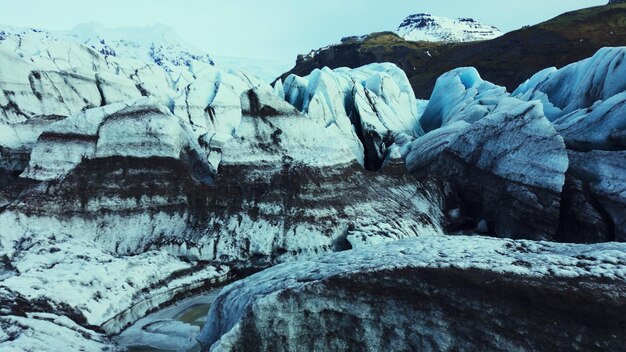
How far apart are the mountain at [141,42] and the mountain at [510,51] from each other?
23.8 metres

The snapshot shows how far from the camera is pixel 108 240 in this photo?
1229 cm

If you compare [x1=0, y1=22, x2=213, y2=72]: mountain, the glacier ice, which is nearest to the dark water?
the glacier ice

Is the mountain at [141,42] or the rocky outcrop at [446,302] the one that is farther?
the mountain at [141,42]

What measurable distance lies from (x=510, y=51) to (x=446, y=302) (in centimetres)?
7097

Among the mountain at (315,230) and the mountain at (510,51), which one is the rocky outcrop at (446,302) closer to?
the mountain at (315,230)

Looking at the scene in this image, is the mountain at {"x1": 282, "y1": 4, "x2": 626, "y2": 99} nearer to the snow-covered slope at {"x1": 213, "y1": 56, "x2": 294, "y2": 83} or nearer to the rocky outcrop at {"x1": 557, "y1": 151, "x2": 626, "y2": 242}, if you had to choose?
the snow-covered slope at {"x1": 213, "y1": 56, "x2": 294, "y2": 83}

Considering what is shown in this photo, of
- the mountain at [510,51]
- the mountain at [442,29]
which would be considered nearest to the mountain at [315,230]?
Result: the mountain at [510,51]

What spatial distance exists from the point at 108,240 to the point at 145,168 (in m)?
2.30

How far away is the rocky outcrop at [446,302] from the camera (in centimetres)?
471

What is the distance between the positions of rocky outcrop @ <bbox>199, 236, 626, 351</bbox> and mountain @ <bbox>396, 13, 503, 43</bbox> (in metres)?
139

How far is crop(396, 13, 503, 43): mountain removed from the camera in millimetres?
139750

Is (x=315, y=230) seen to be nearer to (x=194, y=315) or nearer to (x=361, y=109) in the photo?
(x=194, y=315)

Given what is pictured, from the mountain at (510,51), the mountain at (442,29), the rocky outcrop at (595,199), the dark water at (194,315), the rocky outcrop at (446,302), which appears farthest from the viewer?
the mountain at (442,29)

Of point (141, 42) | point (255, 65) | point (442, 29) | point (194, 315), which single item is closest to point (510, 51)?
point (255, 65)
